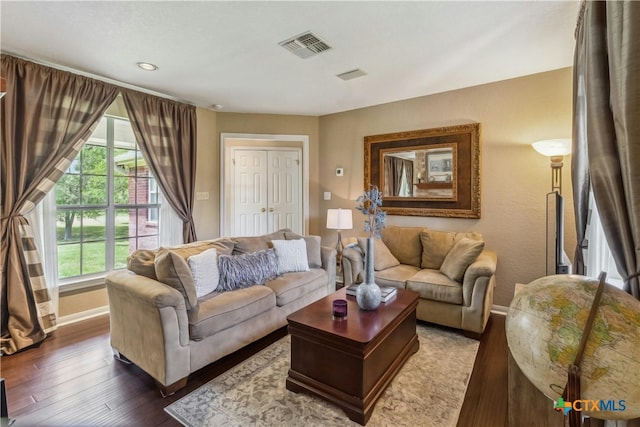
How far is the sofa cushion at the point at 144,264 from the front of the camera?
2.21 meters

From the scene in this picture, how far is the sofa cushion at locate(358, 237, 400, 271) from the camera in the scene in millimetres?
3374

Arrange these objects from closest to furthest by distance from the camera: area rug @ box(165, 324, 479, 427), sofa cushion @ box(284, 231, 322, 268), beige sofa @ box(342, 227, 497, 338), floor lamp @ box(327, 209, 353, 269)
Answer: area rug @ box(165, 324, 479, 427) < beige sofa @ box(342, 227, 497, 338) < sofa cushion @ box(284, 231, 322, 268) < floor lamp @ box(327, 209, 353, 269)

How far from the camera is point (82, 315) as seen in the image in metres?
3.18

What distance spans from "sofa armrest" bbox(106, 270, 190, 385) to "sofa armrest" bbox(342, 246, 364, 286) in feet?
5.93

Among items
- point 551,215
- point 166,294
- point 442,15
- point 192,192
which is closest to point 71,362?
point 166,294

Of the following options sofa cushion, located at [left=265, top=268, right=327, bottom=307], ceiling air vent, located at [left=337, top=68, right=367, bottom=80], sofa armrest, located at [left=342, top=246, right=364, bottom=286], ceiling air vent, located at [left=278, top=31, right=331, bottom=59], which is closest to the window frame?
sofa cushion, located at [left=265, top=268, right=327, bottom=307]

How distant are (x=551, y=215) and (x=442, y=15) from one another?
2284 mm

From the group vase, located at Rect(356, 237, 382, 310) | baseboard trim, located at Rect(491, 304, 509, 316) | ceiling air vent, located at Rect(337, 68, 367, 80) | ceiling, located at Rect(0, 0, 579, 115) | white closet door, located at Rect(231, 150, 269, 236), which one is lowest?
baseboard trim, located at Rect(491, 304, 509, 316)

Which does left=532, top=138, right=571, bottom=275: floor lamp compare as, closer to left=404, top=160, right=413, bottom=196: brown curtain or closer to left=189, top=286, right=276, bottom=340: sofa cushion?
left=404, top=160, right=413, bottom=196: brown curtain

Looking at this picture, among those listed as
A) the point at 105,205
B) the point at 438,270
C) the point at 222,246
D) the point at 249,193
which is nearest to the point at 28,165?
the point at 105,205

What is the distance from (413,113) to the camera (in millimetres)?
3908

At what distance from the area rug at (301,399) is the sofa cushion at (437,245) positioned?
1.18 m

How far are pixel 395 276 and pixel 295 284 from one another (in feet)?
3.50

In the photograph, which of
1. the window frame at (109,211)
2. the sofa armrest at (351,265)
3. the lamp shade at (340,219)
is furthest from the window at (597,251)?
the window frame at (109,211)
